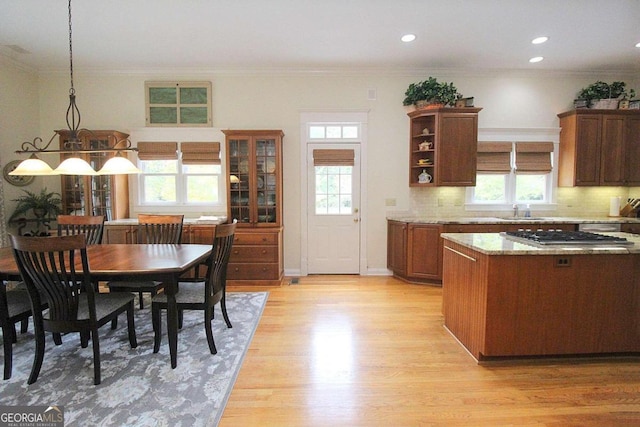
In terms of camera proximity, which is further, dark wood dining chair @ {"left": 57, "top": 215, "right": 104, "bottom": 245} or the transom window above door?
the transom window above door

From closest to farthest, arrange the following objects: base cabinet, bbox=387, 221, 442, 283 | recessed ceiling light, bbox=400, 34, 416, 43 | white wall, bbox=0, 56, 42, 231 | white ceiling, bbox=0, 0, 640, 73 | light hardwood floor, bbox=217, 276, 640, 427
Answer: light hardwood floor, bbox=217, 276, 640, 427 < white ceiling, bbox=0, 0, 640, 73 < recessed ceiling light, bbox=400, 34, 416, 43 < white wall, bbox=0, 56, 42, 231 < base cabinet, bbox=387, 221, 442, 283

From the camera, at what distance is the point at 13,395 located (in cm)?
203

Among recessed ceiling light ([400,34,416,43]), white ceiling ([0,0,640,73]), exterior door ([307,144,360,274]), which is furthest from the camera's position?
exterior door ([307,144,360,274])

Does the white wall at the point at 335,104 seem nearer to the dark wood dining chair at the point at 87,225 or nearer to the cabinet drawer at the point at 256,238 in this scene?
the cabinet drawer at the point at 256,238

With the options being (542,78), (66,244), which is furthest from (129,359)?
(542,78)

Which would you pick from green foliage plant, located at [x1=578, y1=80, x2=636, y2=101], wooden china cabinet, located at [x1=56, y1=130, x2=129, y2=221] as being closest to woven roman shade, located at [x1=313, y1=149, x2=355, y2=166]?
wooden china cabinet, located at [x1=56, y1=130, x2=129, y2=221]

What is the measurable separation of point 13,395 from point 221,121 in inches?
147

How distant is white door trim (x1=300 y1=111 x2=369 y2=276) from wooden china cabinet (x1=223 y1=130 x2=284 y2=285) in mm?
414

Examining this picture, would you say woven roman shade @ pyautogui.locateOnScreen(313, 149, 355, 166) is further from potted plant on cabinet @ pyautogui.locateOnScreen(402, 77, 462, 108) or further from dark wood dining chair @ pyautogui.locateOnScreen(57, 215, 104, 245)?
dark wood dining chair @ pyautogui.locateOnScreen(57, 215, 104, 245)

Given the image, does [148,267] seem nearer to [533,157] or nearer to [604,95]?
[533,157]

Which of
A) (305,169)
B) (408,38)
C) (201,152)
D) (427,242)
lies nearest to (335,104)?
(305,169)

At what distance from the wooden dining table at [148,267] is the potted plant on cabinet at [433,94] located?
3.52 meters

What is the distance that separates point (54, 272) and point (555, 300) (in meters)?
3.53

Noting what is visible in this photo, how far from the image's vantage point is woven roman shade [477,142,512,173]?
4.72 metres
